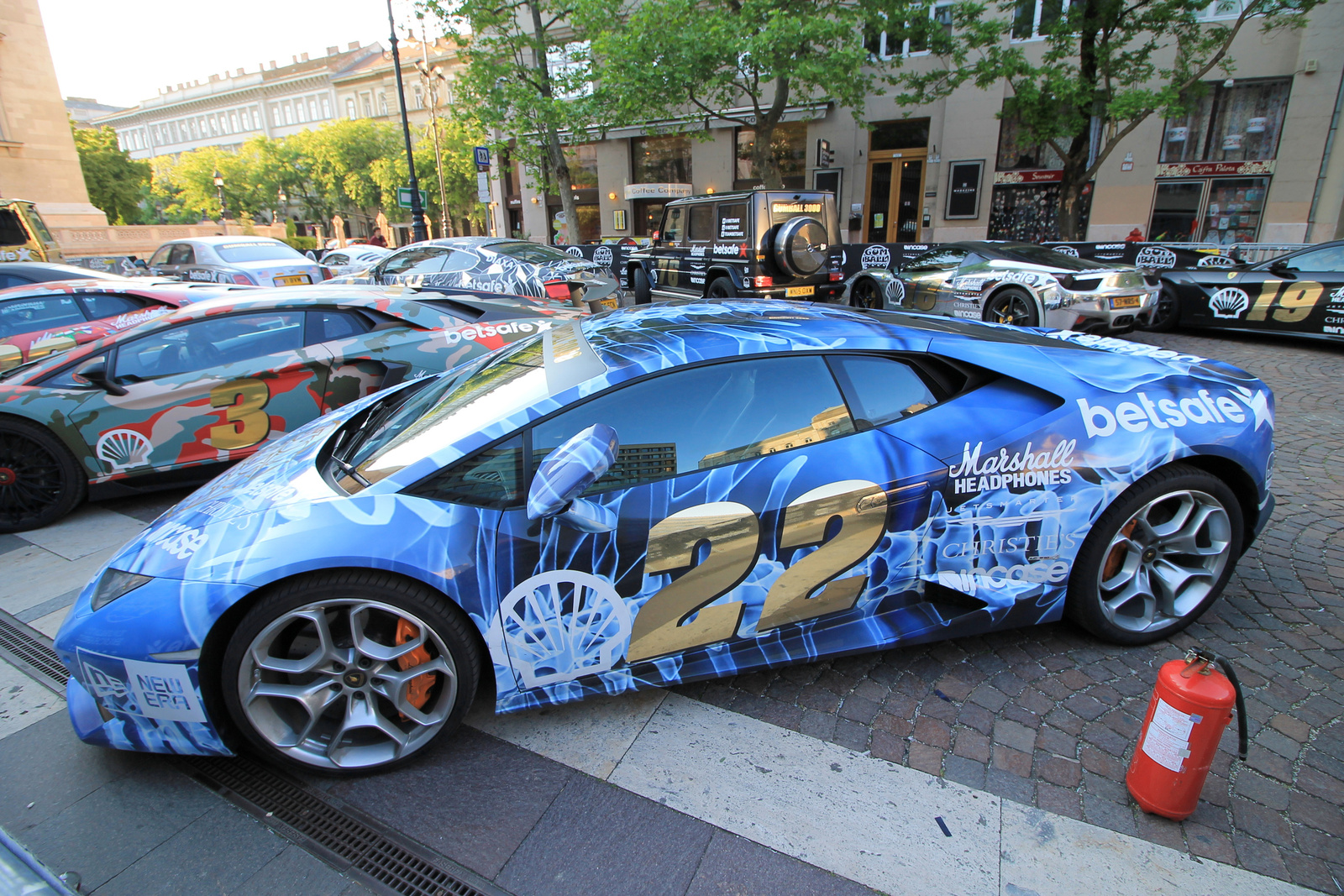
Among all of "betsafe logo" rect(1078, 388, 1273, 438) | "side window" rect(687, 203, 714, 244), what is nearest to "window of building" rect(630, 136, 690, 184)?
"side window" rect(687, 203, 714, 244)

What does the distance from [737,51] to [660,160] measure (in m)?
11.0

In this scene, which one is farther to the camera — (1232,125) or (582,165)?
(582,165)

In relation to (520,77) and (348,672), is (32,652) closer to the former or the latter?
(348,672)

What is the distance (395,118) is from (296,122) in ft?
64.5

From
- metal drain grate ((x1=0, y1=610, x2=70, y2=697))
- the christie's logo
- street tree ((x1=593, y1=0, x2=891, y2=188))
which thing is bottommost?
metal drain grate ((x1=0, y1=610, x2=70, y2=697))

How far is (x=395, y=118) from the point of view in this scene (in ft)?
235

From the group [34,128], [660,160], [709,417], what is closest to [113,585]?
[709,417]

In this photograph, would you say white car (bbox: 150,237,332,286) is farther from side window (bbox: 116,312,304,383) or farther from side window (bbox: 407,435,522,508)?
side window (bbox: 407,435,522,508)

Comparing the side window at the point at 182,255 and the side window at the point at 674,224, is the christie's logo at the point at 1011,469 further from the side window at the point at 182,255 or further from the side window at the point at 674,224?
the side window at the point at 182,255

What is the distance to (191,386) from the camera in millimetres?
4410

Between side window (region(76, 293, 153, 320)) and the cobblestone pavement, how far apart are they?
21.3 feet

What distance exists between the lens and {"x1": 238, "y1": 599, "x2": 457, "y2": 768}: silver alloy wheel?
2115mm

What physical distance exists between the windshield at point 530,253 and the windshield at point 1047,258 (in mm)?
5820

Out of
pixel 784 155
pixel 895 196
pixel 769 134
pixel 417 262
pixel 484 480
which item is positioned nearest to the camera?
pixel 484 480
